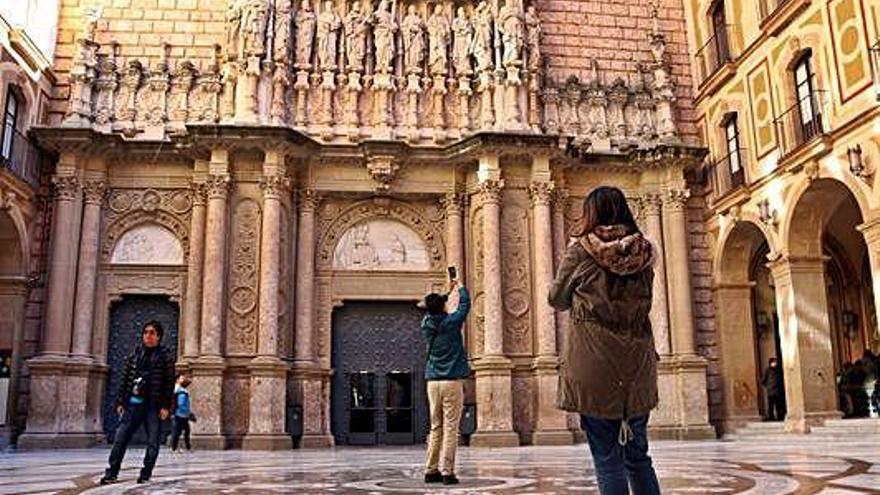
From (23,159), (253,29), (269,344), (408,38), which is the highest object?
(408,38)

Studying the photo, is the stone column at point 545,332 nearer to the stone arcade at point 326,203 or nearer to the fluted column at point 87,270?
the stone arcade at point 326,203

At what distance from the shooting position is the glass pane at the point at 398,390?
16.5 metres

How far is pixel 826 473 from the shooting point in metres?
6.73

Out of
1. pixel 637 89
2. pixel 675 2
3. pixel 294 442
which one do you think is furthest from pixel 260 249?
pixel 675 2

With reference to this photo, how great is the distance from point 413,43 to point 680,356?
8.92m

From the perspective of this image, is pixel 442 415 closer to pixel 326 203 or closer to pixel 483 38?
pixel 326 203

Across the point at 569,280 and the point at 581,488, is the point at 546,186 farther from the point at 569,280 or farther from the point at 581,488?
the point at 569,280

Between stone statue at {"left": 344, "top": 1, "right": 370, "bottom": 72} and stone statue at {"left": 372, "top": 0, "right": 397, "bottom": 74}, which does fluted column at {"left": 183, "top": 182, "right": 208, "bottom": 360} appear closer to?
stone statue at {"left": 344, "top": 1, "right": 370, "bottom": 72}

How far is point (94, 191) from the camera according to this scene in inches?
634

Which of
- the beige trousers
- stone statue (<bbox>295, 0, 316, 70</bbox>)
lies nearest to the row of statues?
stone statue (<bbox>295, 0, 316, 70</bbox>)

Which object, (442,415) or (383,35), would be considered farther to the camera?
(383,35)

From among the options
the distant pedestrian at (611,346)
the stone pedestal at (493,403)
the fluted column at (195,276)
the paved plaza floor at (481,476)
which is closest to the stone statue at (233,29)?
the fluted column at (195,276)

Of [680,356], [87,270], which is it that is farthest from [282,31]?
[680,356]

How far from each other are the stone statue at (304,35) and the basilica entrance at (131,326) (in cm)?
587
